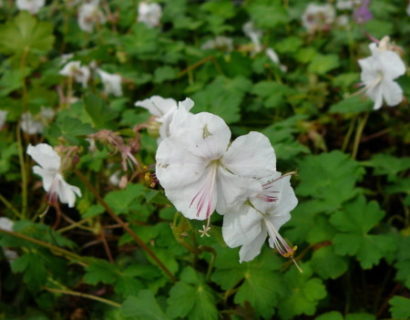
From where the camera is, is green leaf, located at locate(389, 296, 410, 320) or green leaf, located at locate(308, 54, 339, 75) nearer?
green leaf, located at locate(389, 296, 410, 320)

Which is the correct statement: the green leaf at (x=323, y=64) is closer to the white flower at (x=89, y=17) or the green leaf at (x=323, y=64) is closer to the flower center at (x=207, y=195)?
the white flower at (x=89, y=17)

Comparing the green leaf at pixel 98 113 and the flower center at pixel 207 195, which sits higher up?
the flower center at pixel 207 195

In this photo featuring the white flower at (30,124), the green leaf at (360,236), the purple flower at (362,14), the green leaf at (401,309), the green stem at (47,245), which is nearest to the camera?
the green leaf at (401,309)

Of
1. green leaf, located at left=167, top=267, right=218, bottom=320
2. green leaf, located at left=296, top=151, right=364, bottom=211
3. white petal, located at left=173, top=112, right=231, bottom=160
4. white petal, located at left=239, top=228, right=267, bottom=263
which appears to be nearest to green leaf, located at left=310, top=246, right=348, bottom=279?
green leaf, located at left=296, top=151, right=364, bottom=211

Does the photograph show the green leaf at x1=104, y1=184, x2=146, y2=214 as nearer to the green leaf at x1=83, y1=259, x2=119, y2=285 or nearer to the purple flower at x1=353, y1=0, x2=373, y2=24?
the green leaf at x1=83, y1=259, x2=119, y2=285

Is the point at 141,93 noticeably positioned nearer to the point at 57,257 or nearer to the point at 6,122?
the point at 6,122

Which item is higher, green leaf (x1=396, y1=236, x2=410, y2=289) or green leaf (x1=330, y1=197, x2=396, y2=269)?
green leaf (x1=330, y1=197, x2=396, y2=269)

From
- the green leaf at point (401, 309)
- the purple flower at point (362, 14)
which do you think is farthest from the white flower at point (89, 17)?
the green leaf at point (401, 309)

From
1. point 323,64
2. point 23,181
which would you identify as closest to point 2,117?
point 23,181
